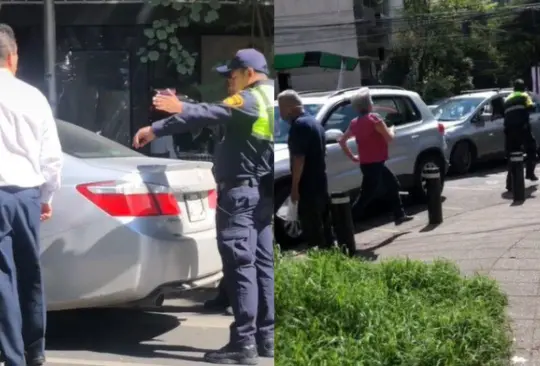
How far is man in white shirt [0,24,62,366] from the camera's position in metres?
2.02

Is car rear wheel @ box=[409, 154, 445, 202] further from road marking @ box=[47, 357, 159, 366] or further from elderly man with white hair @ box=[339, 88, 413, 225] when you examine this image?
road marking @ box=[47, 357, 159, 366]

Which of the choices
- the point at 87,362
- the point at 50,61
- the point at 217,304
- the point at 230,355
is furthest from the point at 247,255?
the point at 50,61

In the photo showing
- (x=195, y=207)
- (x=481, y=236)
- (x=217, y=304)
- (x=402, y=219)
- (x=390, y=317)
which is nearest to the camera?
(x=195, y=207)

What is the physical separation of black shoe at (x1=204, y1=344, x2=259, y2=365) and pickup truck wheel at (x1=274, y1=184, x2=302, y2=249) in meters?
0.35

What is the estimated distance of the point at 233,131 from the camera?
219 centimetres

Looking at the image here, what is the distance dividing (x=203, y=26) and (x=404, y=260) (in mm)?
956

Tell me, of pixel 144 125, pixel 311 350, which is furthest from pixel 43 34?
pixel 311 350

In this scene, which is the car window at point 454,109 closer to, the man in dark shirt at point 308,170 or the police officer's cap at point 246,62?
the man in dark shirt at point 308,170

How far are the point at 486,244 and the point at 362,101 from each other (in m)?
0.63

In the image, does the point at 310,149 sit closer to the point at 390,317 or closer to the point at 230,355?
the point at 230,355

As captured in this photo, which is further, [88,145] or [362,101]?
[362,101]

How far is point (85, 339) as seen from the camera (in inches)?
90.8

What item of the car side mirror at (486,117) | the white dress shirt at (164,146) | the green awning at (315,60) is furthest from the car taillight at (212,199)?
the car side mirror at (486,117)

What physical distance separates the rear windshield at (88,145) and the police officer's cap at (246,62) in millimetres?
298
